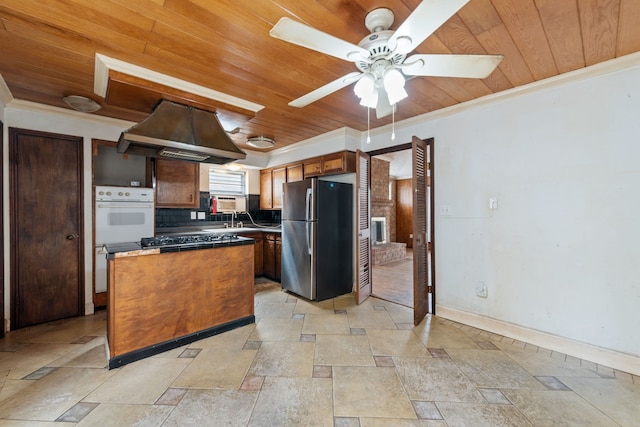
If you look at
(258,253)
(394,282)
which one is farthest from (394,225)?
(258,253)

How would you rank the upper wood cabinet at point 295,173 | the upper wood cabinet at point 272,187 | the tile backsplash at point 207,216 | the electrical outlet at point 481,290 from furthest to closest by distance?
the upper wood cabinet at point 272,187
the upper wood cabinet at point 295,173
the tile backsplash at point 207,216
the electrical outlet at point 481,290

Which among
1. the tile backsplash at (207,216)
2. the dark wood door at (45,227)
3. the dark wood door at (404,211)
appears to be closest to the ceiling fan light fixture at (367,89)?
the dark wood door at (45,227)

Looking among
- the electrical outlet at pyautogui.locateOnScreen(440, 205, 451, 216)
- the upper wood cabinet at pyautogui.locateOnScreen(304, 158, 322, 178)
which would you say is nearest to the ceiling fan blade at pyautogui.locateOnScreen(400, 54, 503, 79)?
the electrical outlet at pyautogui.locateOnScreen(440, 205, 451, 216)

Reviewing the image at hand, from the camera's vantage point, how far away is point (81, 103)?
2596 mm

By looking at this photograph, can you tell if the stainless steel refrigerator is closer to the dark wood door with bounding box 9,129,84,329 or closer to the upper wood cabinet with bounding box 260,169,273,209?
the upper wood cabinet with bounding box 260,169,273,209

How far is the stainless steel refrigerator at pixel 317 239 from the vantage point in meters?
3.44

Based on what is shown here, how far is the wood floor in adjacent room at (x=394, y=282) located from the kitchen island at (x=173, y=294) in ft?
6.31

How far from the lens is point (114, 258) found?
1.99 meters

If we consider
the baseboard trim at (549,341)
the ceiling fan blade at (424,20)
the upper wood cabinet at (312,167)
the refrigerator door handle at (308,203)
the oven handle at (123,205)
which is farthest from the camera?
the upper wood cabinet at (312,167)

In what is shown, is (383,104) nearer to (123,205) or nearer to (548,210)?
(548,210)

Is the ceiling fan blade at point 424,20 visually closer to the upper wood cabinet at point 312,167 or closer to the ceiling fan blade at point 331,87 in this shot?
the ceiling fan blade at point 331,87

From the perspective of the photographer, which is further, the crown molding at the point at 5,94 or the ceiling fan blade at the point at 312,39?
the crown molding at the point at 5,94

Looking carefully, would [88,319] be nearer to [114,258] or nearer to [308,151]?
[114,258]

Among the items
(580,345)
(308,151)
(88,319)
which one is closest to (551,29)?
(580,345)
